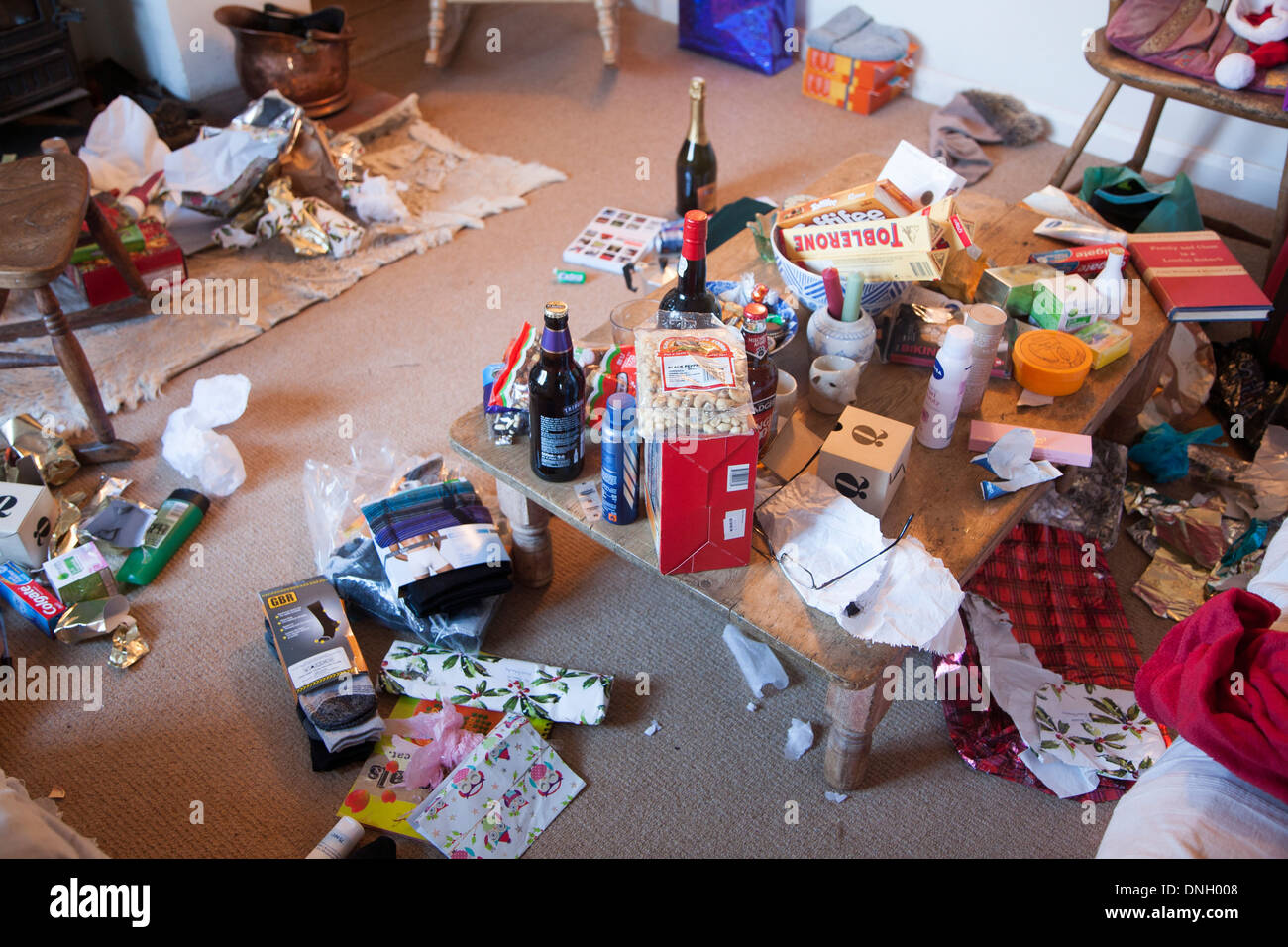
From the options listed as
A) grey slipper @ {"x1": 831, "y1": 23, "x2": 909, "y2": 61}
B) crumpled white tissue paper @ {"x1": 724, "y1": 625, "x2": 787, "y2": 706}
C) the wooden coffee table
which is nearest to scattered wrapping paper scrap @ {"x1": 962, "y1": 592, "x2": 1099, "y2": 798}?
the wooden coffee table

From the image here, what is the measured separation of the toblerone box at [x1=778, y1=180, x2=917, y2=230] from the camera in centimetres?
166

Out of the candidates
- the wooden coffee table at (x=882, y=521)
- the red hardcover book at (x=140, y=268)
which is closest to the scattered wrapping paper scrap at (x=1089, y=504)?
the wooden coffee table at (x=882, y=521)

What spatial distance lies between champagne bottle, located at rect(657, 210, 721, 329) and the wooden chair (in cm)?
154

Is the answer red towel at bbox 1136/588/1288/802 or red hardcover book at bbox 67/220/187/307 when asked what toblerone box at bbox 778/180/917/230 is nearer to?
red towel at bbox 1136/588/1288/802

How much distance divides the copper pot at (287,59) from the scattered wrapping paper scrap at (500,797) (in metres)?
2.30

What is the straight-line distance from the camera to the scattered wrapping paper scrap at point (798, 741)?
1.53 metres

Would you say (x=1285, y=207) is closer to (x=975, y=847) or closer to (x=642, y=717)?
(x=975, y=847)

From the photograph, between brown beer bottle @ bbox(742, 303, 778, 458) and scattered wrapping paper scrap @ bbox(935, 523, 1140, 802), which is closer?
brown beer bottle @ bbox(742, 303, 778, 458)

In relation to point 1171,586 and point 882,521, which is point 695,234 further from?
point 1171,586

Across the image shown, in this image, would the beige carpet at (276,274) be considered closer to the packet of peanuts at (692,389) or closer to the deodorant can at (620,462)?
the deodorant can at (620,462)

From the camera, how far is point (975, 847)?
4.68ft

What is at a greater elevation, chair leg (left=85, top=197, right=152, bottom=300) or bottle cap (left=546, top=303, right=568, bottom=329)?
bottle cap (left=546, top=303, right=568, bottom=329)

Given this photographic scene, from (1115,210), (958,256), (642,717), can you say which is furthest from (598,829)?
(1115,210)
